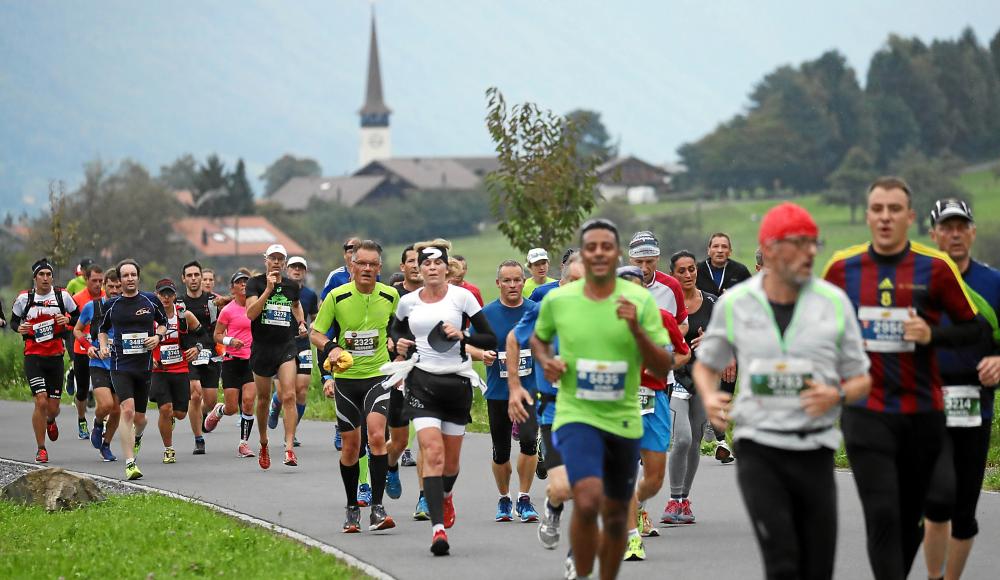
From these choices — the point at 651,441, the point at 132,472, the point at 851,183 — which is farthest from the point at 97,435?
the point at 851,183

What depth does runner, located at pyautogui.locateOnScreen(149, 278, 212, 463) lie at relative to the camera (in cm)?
1762

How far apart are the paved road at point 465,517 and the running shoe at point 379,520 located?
77 millimetres

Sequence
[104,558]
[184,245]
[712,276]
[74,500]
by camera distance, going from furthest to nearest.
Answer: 1. [184,245]
2. [712,276]
3. [74,500]
4. [104,558]

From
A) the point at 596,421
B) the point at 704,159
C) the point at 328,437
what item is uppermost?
the point at 704,159

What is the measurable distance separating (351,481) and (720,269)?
535cm

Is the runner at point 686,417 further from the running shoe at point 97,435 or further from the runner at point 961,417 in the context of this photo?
the running shoe at point 97,435

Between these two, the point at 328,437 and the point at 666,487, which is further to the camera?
the point at 328,437

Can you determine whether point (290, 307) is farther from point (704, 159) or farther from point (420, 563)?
point (704, 159)

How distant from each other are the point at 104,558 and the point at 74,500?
334 cm

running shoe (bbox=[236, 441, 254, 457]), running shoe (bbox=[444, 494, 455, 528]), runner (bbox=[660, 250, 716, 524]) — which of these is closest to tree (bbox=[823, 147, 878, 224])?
running shoe (bbox=[236, 441, 254, 457])

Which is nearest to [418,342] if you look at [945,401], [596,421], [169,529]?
[169,529]

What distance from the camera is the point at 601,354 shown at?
8.02m

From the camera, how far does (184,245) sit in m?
123

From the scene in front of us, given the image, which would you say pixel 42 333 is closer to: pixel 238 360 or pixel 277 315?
pixel 238 360
